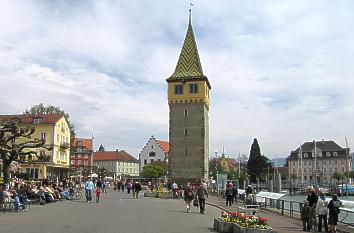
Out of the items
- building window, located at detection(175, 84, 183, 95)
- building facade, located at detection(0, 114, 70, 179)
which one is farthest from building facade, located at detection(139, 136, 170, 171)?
building facade, located at detection(0, 114, 70, 179)

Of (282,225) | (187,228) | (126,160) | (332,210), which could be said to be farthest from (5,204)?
(126,160)

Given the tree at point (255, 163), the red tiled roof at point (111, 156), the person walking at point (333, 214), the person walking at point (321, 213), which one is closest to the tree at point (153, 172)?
the tree at point (255, 163)

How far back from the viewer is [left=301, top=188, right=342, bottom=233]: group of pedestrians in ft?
53.6

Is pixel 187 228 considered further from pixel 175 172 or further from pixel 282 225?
pixel 175 172

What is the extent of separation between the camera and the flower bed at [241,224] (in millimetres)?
13445

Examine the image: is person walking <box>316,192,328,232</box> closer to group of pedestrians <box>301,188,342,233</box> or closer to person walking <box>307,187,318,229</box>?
group of pedestrians <box>301,188,342,233</box>

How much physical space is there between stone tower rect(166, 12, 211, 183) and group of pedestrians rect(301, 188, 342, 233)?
57.1 m

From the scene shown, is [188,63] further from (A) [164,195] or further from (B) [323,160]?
(B) [323,160]

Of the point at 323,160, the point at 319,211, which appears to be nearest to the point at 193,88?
the point at 319,211

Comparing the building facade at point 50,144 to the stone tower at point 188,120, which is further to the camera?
the stone tower at point 188,120

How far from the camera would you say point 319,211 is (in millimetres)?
17016

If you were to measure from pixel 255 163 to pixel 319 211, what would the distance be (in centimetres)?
10185

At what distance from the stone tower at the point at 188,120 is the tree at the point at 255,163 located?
3861 cm

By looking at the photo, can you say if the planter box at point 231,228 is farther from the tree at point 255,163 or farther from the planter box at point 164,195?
the tree at point 255,163
